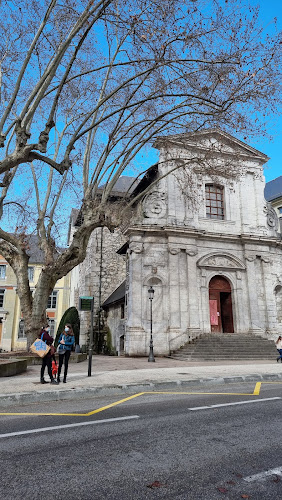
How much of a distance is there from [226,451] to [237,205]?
67.2 ft

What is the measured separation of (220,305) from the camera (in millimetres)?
21047

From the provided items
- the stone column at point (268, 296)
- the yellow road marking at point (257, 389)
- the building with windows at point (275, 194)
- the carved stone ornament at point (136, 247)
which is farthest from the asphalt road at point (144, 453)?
the building with windows at point (275, 194)

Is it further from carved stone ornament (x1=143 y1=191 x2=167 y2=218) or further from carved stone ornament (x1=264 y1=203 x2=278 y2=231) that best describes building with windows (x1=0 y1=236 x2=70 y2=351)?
carved stone ornament (x1=264 y1=203 x2=278 y2=231)

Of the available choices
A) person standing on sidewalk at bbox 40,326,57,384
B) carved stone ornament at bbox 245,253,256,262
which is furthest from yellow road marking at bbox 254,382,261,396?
carved stone ornament at bbox 245,253,256,262

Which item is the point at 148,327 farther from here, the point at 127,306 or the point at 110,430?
the point at 110,430

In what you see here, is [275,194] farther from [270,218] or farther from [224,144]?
[224,144]

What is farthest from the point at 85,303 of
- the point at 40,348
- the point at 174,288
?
the point at 174,288

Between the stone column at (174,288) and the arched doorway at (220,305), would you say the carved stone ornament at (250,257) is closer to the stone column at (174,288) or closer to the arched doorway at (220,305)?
the arched doorway at (220,305)

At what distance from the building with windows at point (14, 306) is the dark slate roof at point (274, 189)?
27.0 m

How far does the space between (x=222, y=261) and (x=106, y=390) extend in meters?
14.8

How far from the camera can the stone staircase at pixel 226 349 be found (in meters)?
16.5

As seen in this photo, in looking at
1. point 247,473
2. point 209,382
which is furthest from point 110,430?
point 209,382

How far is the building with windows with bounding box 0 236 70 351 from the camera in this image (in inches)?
1399

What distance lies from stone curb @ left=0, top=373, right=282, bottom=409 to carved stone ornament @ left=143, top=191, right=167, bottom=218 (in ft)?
41.2
